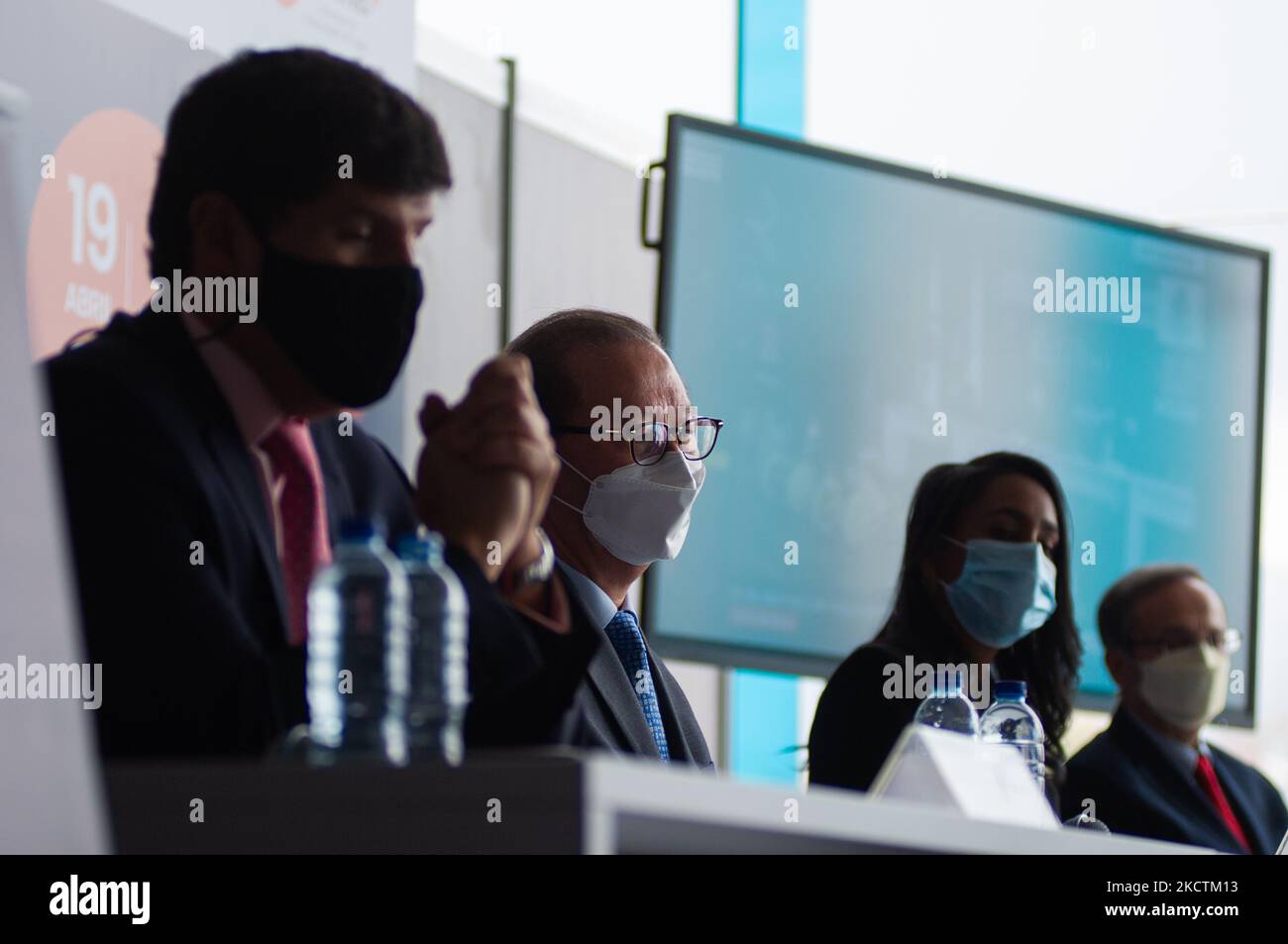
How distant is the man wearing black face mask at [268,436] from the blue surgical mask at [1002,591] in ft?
3.84

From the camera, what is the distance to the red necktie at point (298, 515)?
4.49 feet

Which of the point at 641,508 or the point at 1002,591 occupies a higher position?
the point at 641,508

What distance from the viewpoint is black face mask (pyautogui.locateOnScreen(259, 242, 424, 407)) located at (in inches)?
56.0

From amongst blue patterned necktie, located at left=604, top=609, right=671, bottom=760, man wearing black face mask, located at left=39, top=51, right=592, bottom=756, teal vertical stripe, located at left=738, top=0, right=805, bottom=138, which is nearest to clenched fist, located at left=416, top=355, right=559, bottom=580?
man wearing black face mask, located at left=39, top=51, right=592, bottom=756

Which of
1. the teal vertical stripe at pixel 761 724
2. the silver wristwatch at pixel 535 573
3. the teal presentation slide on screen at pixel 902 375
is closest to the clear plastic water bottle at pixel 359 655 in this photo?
the silver wristwatch at pixel 535 573

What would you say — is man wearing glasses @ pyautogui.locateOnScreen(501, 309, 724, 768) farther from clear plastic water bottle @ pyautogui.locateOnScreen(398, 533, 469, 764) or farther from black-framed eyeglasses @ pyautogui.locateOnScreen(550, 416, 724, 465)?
clear plastic water bottle @ pyautogui.locateOnScreen(398, 533, 469, 764)

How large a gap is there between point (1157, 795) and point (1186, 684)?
0.42 m

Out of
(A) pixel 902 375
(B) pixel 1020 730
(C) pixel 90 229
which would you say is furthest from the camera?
(A) pixel 902 375

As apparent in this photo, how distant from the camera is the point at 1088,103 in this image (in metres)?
4.96

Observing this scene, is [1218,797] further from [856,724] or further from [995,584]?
[856,724]

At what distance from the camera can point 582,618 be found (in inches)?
44.7

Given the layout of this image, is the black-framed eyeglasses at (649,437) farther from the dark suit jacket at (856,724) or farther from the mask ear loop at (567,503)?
the dark suit jacket at (856,724)

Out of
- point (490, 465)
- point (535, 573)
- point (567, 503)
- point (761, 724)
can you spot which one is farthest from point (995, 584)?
point (761, 724)
